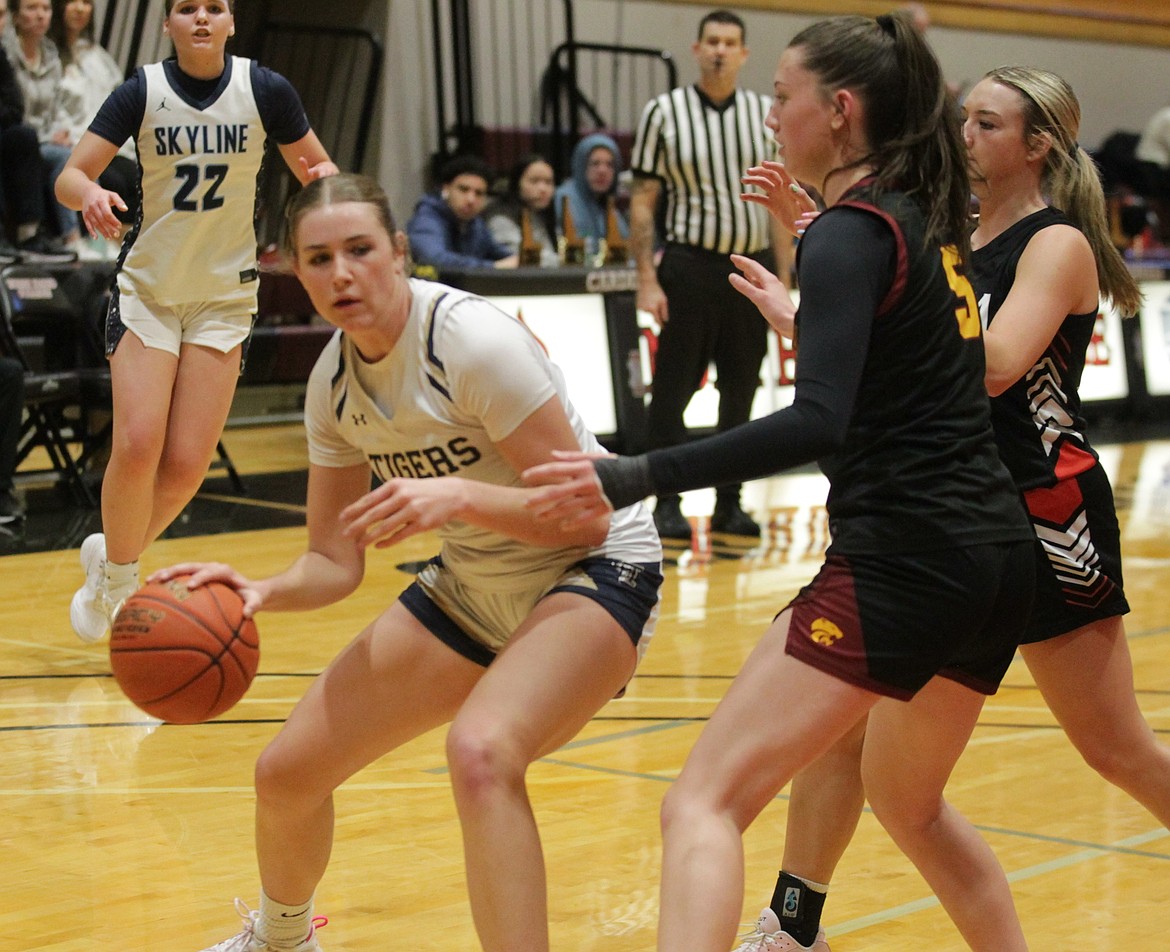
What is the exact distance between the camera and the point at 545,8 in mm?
14375

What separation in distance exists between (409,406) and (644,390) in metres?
7.26

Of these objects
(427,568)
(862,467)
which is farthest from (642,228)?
(862,467)

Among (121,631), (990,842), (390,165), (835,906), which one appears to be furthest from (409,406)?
(390,165)

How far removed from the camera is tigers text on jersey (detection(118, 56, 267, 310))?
5207mm

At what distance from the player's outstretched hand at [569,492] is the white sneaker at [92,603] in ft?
11.2

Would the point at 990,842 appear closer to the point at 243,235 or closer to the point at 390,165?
the point at 243,235

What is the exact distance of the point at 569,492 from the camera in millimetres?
2371

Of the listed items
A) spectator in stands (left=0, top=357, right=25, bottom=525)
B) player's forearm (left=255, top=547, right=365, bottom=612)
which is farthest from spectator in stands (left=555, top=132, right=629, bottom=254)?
player's forearm (left=255, top=547, right=365, bottom=612)

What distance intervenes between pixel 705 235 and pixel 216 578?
5.29m

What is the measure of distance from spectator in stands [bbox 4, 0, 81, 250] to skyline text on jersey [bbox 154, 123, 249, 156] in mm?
5172

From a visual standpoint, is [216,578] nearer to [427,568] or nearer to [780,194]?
[427,568]

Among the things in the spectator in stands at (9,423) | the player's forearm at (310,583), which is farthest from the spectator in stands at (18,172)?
the player's forearm at (310,583)

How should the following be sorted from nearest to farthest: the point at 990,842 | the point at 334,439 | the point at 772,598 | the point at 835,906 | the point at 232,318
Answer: the point at 334,439, the point at 835,906, the point at 990,842, the point at 232,318, the point at 772,598

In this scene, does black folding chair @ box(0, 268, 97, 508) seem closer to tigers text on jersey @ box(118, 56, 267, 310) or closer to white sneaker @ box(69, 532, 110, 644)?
white sneaker @ box(69, 532, 110, 644)
